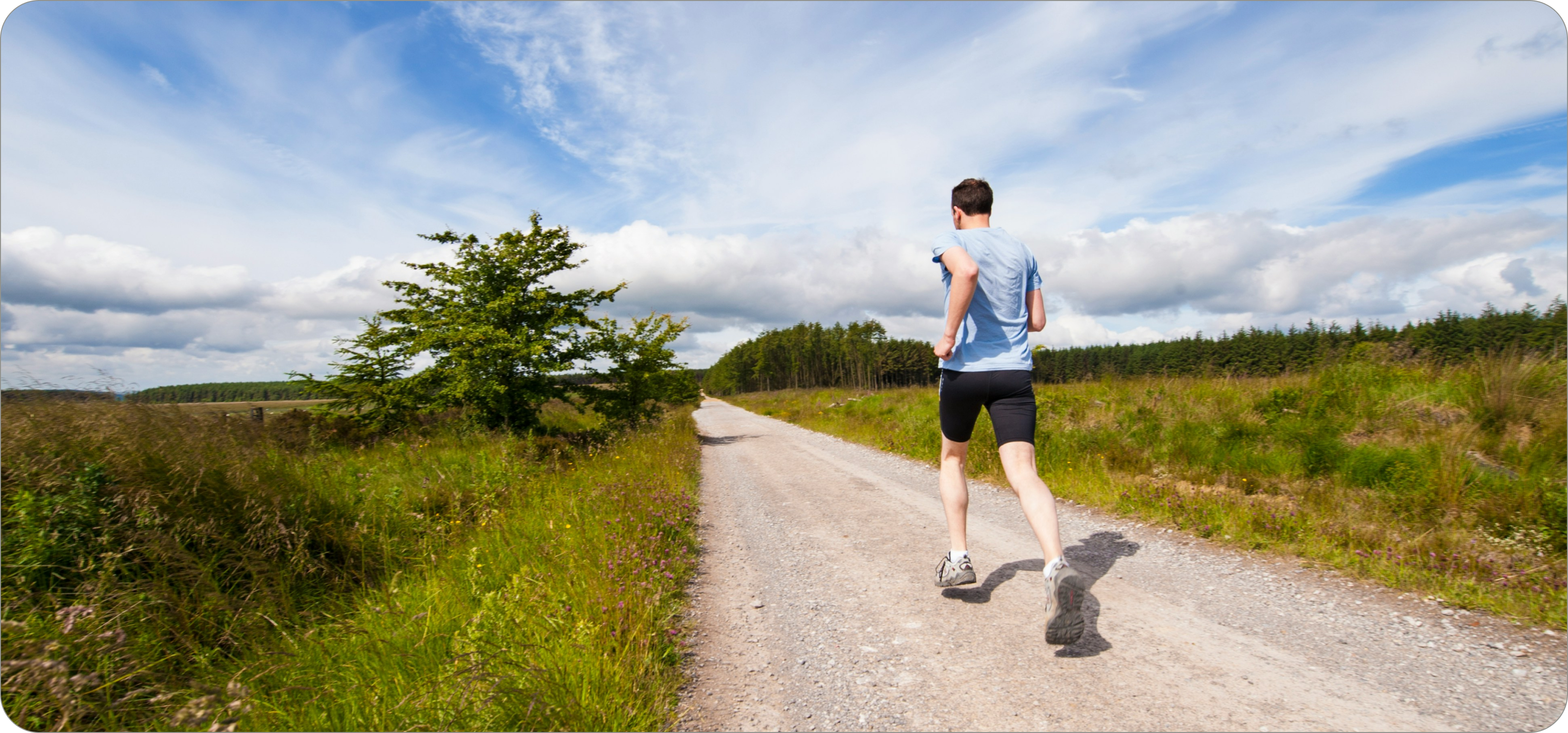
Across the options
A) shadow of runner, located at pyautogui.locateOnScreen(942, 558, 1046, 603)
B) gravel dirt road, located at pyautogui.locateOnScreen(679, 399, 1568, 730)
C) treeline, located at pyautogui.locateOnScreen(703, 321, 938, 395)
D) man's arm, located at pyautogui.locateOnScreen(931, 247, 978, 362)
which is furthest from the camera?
treeline, located at pyautogui.locateOnScreen(703, 321, 938, 395)

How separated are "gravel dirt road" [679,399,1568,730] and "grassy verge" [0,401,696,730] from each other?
0.51 metres

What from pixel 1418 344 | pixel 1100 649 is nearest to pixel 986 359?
pixel 1100 649

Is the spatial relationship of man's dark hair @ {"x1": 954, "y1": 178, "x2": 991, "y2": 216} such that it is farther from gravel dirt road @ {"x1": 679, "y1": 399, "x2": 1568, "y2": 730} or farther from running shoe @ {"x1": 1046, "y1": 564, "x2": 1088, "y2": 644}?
gravel dirt road @ {"x1": 679, "y1": 399, "x2": 1568, "y2": 730}

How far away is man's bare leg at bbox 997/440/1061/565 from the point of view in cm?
290

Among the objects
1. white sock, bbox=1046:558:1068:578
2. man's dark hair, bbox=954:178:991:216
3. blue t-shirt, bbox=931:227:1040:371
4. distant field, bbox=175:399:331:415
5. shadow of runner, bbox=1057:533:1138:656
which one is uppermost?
man's dark hair, bbox=954:178:991:216

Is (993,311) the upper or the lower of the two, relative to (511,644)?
upper

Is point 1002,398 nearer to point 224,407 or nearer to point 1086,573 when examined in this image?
point 1086,573

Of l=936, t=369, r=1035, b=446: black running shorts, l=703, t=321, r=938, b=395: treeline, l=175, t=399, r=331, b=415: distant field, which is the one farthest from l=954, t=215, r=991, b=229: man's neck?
l=703, t=321, r=938, b=395: treeline

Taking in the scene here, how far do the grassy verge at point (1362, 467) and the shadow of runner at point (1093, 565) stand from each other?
0.74m

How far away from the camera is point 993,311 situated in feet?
10.8

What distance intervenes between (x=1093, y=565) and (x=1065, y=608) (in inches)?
69.7

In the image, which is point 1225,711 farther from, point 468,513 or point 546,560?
point 468,513

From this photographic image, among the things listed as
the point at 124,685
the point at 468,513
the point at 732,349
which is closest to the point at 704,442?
the point at 468,513

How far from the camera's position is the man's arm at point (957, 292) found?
3.12 meters
